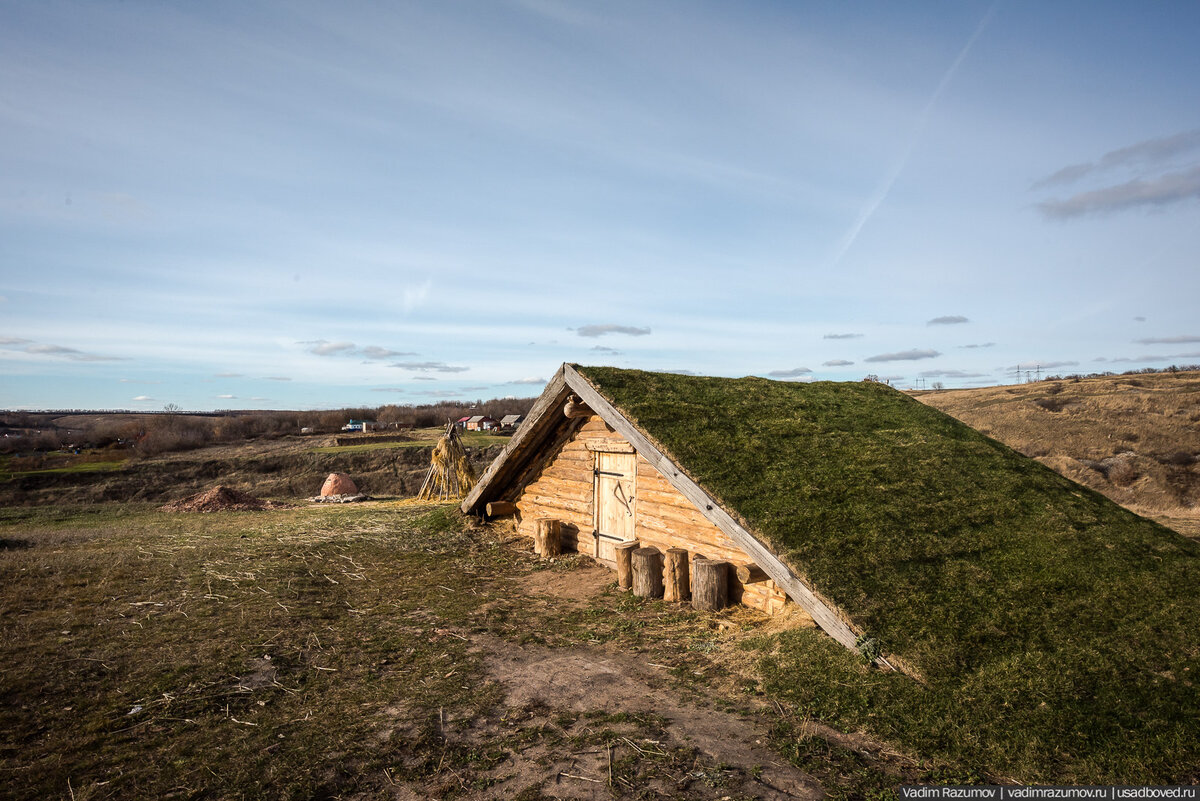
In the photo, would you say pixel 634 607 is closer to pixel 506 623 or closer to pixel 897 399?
pixel 506 623

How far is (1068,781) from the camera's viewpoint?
4.47 m

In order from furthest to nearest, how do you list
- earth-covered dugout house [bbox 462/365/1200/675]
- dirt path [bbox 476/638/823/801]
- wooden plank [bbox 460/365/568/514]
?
wooden plank [bbox 460/365/568/514]
earth-covered dugout house [bbox 462/365/1200/675]
dirt path [bbox 476/638/823/801]

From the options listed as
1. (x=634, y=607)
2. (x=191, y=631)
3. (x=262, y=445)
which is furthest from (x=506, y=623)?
(x=262, y=445)

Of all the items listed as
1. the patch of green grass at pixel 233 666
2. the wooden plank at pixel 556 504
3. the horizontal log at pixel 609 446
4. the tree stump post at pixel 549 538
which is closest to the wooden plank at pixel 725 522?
the horizontal log at pixel 609 446

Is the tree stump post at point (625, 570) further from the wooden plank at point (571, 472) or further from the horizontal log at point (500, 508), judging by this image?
the horizontal log at point (500, 508)

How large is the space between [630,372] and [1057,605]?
7.51 metres

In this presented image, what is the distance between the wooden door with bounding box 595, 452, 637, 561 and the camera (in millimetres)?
10641

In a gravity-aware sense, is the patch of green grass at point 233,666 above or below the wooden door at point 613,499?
below

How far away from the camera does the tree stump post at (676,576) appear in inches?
348

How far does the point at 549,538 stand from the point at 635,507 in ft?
7.72

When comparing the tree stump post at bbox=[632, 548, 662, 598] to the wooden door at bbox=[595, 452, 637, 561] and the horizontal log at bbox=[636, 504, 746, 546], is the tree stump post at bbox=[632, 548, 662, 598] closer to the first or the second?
the horizontal log at bbox=[636, 504, 746, 546]

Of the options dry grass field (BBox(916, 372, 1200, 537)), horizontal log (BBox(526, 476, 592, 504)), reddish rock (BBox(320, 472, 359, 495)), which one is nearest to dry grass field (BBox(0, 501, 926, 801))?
horizontal log (BBox(526, 476, 592, 504))

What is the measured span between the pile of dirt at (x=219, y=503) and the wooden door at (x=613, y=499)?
17.4 metres

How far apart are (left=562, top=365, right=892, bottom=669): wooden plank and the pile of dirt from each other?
18.5 meters
